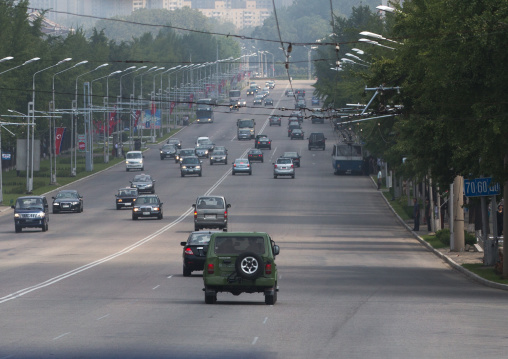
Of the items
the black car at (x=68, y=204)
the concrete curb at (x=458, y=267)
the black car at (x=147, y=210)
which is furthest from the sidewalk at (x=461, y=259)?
the black car at (x=68, y=204)

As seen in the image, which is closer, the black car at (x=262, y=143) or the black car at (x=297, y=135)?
the black car at (x=262, y=143)

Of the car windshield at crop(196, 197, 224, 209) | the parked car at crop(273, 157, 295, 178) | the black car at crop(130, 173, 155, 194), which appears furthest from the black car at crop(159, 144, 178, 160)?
the car windshield at crop(196, 197, 224, 209)

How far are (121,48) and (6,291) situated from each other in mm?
136137

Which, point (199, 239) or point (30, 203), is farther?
point (30, 203)

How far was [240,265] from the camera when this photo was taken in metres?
24.6

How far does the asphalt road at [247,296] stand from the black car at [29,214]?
1.07m

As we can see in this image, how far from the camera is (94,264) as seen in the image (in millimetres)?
38219

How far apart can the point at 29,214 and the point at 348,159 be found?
43.1 metres

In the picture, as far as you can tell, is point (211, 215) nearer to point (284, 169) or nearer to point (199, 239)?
point (199, 239)

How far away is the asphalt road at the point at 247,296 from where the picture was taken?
18.2 m

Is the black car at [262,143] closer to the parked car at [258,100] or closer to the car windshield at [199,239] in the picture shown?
the parked car at [258,100]

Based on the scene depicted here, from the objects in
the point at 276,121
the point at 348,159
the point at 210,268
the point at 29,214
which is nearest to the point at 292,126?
the point at 276,121

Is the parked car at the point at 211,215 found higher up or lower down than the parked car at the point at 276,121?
lower down

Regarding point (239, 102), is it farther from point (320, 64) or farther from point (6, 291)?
point (6, 291)
